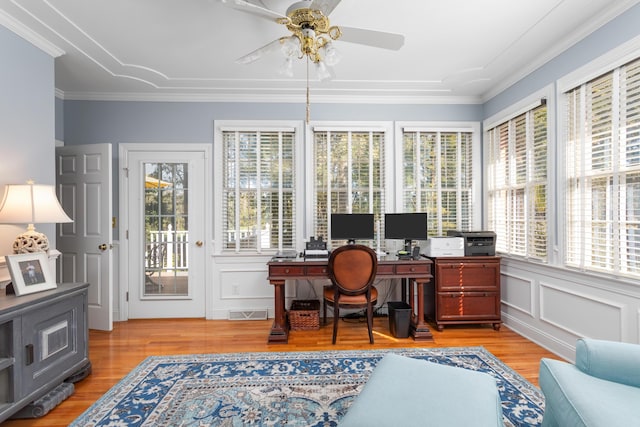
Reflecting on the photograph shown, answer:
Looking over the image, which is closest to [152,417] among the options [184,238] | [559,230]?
[184,238]

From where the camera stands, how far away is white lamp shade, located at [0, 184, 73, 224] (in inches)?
85.7

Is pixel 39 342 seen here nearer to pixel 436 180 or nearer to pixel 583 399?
pixel 583 399

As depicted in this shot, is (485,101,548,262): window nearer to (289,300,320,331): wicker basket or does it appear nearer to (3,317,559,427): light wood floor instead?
(3,317,559,427): light wood floor

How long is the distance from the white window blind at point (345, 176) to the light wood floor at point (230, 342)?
121cm

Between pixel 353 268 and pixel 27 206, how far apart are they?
101 inches

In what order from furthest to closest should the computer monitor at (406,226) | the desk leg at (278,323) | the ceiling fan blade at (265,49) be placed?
the computer monitor at (406,226), the desk leg at (278,323), the ceiling fan blade at (265,49)

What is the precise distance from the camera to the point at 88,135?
3.82 meters

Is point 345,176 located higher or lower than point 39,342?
higher

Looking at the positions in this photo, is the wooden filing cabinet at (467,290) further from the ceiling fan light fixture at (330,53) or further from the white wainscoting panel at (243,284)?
the ceiling fan light fixture at (330,53)

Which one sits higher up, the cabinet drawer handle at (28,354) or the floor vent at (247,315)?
the cabinet drawer handle at (28,354)

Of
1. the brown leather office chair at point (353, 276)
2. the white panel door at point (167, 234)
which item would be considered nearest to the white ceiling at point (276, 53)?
the white panel door at point (167, 234)

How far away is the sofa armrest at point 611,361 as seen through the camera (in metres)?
1.47

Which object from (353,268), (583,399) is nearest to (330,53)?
(353,268)

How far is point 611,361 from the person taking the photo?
59.6 inches
